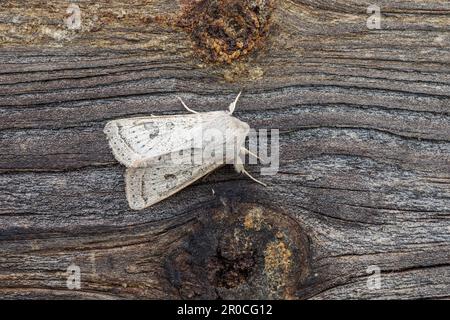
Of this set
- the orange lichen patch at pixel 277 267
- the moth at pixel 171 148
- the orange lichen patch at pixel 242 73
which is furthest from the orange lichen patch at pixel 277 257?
the orange lichen patch at pixel 242 73

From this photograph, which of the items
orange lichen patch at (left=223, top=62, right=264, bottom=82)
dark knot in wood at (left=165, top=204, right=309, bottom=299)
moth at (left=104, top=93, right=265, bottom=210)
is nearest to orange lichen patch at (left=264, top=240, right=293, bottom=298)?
dark knot in wood at (left=165, top=204, right=309, bottom=299)

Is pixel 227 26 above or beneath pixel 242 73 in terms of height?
above

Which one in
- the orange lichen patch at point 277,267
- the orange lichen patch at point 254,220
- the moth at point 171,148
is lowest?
the orange lichen patch at point 277,267

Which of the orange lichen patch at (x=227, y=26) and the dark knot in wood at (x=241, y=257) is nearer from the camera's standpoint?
the dark knot in wood at (x=241, y=257)

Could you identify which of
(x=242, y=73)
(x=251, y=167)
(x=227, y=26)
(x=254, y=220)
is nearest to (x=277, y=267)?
(x=254, y=220)

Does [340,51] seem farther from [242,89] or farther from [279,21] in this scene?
[242,89]

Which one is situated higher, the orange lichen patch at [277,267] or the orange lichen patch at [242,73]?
the orange lichen patch at [242,73]

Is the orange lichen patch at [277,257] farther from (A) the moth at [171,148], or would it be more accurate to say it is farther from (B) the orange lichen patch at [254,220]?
(A) the moth at [171,148]

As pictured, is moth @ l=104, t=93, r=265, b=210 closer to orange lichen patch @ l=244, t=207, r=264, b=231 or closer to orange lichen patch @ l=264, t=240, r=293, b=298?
orange lichen patch @ l=244, t=207, r=264, b=231

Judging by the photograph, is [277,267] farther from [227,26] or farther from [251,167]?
[227,26]
